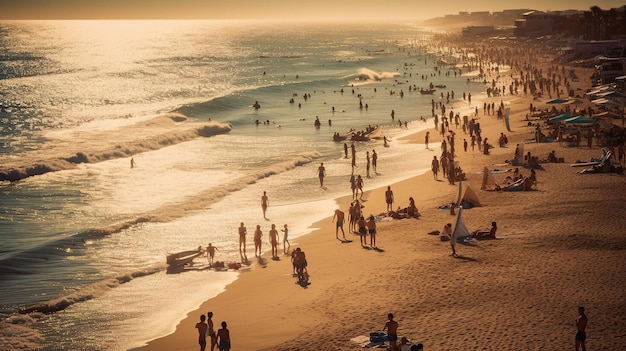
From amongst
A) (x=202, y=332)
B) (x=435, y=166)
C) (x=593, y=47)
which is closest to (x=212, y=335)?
(x=202, y=332)

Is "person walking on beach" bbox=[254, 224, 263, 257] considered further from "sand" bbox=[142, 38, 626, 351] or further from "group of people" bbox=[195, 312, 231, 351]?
"group of people" bbox=[195, 312, 231, 351]

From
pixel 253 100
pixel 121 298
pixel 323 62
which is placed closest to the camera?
pixel 121 298

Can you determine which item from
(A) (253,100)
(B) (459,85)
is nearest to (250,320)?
(A) (253,100)

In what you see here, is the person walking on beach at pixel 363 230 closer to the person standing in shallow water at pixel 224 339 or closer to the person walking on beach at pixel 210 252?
the person walking on beach at pixel 210 252

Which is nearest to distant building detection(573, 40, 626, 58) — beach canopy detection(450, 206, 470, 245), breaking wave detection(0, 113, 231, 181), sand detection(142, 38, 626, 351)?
breaking wave detection(0, 113, 231, 181)

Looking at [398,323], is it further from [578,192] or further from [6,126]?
[6,126]

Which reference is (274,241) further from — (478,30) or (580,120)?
(478,30)
